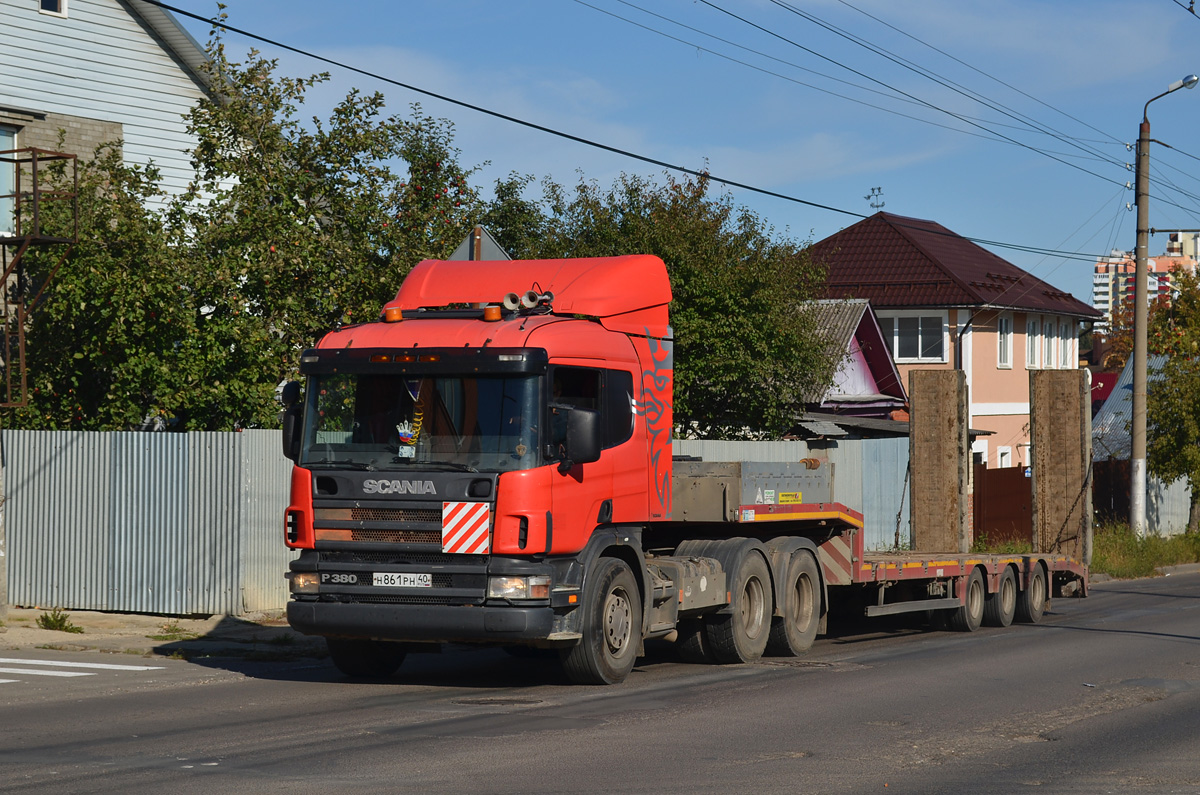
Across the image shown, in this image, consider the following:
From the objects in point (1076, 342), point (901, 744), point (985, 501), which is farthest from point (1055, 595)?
point (1076, 342)

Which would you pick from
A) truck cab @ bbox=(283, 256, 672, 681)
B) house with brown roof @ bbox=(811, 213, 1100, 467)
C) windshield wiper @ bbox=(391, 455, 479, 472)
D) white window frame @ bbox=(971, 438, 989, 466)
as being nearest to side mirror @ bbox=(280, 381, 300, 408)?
truck cab @ bbox=(283, 256, 672, 681)

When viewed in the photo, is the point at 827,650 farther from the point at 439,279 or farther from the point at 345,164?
the point at 345,164

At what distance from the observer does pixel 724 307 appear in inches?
1059

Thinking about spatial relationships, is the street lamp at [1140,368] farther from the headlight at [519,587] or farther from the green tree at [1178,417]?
the headlight at [519,587]

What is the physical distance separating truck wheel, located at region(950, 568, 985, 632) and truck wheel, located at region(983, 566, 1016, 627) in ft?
0.88

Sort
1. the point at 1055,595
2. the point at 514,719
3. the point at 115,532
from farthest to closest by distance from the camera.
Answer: the point at 1055,595 < the point at 115,532 < the point at 514,719

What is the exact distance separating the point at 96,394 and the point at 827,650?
1038cm

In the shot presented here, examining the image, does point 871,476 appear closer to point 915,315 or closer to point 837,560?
point 837,560

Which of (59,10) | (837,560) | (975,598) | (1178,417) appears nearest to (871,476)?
(975,598)

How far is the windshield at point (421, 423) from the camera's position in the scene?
10.9m

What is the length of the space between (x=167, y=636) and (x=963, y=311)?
31.4 metres

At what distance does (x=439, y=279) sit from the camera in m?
12.6

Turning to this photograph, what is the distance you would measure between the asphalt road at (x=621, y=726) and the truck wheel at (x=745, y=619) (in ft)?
1.09

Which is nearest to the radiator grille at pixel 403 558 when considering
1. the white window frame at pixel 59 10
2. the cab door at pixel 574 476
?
the cab door at pixel 574 476
